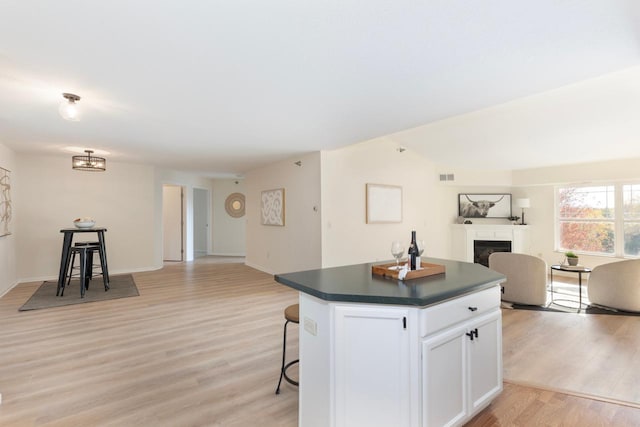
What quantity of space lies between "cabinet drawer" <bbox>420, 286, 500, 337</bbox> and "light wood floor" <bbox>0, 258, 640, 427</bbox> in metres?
0.69

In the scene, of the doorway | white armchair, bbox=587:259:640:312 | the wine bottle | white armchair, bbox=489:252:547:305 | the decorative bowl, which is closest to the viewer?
the wine bottle

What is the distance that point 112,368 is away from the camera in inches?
100

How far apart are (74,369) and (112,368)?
0.30 m

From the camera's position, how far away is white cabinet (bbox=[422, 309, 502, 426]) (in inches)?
61.6

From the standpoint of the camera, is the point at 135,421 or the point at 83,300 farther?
the point at 83,300

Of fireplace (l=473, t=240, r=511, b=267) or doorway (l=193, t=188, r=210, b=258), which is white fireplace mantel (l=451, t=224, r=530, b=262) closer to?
fireplace (l=473, t=240, r=511, b=267)

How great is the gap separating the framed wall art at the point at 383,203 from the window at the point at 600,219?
3.49 m

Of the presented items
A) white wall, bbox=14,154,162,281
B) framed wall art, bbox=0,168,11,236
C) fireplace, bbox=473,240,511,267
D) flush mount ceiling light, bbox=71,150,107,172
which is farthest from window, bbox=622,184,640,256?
framed wall art, bbox=0,168,11,236

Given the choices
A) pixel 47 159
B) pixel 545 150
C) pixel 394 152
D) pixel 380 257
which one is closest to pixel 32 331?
pixel 47 159

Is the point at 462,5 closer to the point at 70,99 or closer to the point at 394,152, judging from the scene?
the point at 70,99

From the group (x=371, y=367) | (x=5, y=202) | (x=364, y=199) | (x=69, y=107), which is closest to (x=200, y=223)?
(x=5, y=202)

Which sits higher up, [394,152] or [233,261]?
[394,152]

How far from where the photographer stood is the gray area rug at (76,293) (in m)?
4.26

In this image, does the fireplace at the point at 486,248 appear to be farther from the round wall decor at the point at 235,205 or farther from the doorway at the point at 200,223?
the doorway at the point at 200,223
